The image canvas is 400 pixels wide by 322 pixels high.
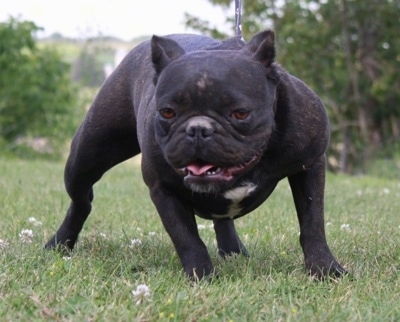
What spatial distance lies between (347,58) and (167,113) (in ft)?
55.2

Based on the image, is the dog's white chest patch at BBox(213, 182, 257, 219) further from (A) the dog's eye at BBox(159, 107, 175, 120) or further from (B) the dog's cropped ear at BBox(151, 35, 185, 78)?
(B) the dog's cropped ear at BBox(151, 35, 185, 78)

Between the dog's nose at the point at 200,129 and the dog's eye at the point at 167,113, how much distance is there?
18 cm

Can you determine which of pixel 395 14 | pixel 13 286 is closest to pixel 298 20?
pixel 395 14

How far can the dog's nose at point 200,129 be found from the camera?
3.76 meters

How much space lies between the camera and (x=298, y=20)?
20781mm

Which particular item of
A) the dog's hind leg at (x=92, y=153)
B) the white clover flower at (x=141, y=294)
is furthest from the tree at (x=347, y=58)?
the white clover flower at (x=141, y=294)

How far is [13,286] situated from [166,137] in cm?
96

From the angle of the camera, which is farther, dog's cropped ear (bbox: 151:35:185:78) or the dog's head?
dog's cropped ear (bbox: 151:35:185:78)

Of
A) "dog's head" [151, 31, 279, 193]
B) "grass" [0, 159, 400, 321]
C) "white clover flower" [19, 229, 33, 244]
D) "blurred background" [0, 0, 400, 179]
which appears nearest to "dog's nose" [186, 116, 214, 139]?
"dog's head" [151, 31, 279, 193]

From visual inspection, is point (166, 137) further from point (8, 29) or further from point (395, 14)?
point (395, 14)

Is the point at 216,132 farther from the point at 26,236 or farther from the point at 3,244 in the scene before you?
the point at 26,236

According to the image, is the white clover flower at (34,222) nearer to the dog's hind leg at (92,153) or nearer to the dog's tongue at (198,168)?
the dog's hind leg at (92,153)

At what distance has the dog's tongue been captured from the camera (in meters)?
3.93

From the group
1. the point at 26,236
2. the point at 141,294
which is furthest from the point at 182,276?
the point at 26,236
